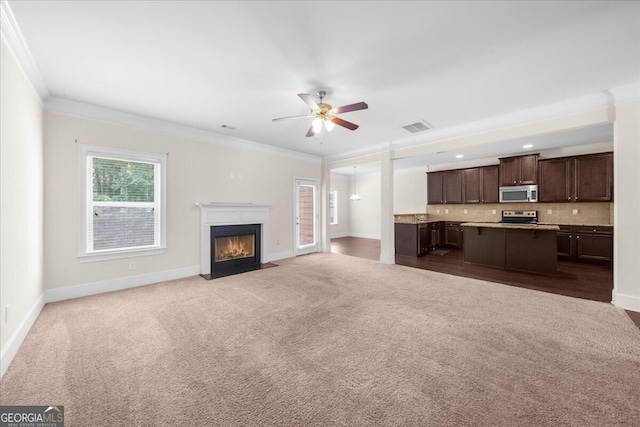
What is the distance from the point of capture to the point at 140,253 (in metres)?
4.15

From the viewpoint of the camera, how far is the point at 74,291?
359cm

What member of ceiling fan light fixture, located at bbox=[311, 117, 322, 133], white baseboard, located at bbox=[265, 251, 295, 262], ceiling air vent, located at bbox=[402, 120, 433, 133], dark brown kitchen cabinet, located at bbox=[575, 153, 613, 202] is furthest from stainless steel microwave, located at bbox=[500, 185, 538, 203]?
ceiling fan light fixture, located at bbox=[311, 117, 322, 133]

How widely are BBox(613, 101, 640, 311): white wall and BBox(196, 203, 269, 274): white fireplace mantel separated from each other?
5674 millimetres

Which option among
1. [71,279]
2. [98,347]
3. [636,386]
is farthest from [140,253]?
[636,386]

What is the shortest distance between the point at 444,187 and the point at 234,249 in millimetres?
6672

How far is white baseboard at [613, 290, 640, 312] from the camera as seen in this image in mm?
3137

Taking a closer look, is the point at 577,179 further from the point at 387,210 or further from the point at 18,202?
the point at 18,202

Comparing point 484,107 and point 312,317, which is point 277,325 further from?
point 484,107

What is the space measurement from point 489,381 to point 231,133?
5.22 metres

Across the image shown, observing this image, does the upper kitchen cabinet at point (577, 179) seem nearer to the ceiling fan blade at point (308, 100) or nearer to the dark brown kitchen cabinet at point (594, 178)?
the dark brown kitchen cabinet at point (594, 178)

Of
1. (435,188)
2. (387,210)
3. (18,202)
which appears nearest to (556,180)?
(435,188)

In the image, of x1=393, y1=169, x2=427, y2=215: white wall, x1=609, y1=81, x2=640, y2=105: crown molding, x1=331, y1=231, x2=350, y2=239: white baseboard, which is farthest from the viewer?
x1=331, y1=231, x2=350, y2=239: white baseboard

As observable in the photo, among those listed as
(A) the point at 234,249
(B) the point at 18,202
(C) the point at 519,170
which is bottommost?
(A) the point at 234,249

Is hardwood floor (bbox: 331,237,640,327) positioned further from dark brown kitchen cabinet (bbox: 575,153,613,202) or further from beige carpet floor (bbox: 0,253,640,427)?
dark brown kitchen cabinet (bbox: 575,153,613,202)
